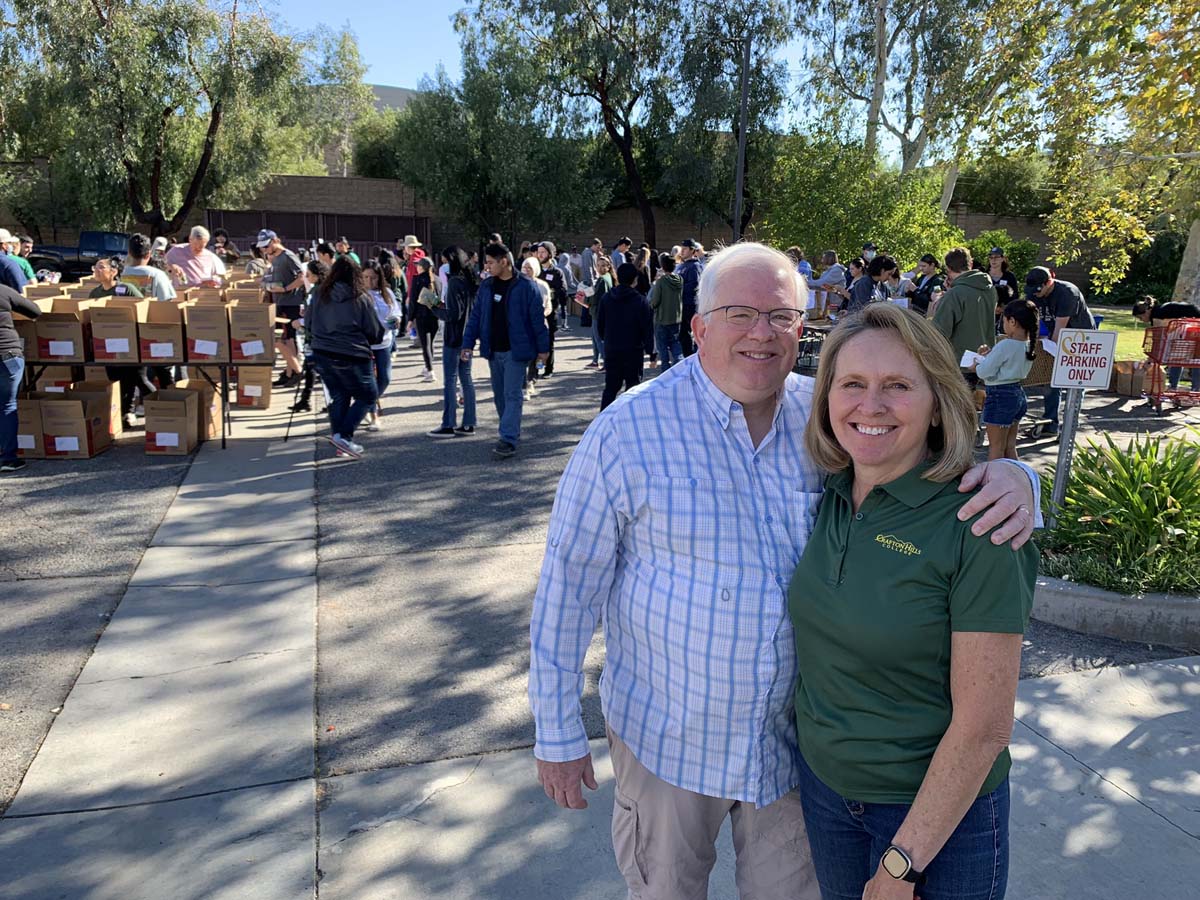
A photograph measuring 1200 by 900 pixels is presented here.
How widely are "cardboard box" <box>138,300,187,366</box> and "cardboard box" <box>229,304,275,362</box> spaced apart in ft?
1.46

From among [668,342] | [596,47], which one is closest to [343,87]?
[596,47]

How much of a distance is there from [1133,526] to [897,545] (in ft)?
13.7

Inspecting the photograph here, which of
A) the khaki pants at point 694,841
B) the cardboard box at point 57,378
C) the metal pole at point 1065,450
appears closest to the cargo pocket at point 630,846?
the khaki pants at point 694,841

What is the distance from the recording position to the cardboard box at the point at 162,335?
8305 mm

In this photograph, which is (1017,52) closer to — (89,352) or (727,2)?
(89,352)

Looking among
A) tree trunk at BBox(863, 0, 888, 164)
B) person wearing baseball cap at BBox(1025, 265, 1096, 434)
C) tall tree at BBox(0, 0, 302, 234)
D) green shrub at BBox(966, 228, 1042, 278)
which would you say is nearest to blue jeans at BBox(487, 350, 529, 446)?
person wearing baseball cap at BBox(1025, 265, 1096, 434)

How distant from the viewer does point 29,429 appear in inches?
313

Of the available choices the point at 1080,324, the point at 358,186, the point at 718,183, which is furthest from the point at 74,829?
the point at 358,186

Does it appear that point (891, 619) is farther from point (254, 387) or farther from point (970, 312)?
point (254, 387)

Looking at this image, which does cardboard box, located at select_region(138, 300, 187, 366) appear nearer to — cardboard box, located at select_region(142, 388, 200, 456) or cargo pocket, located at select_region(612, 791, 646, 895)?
cardboard box, located at select_region(142, 388, 200, 456)

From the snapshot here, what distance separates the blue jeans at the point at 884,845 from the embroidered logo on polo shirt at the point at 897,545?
503mm

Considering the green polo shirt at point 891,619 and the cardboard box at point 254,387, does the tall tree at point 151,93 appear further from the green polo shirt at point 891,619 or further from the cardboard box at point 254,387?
the green polo shirt at point 891,619

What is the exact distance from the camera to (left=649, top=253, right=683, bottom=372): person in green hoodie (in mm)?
11867

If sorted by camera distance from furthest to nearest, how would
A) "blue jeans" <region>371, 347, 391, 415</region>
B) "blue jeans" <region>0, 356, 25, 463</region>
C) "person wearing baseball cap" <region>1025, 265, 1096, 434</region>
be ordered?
1. "person wearing baseball cap" <region>1025, 265, 1096, 434</region>
2. "blue jeans" <region>371, 347, 391, 415</region>
3. "blue jeans" <region>0, 356, 25, 463</region>
